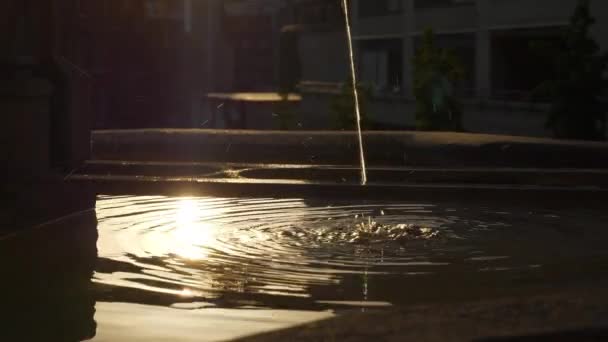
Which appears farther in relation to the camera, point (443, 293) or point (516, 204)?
point (516, 204)

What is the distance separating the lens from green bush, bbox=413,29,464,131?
26.5m

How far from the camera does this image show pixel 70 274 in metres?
7.58

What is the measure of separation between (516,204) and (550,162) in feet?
10.6

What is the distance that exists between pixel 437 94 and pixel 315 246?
59.3 ft

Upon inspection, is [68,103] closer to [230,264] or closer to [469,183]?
[230,264]

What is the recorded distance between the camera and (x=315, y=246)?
8672 millimetres

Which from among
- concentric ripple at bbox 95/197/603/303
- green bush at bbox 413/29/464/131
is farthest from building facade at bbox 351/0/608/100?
concentric ripple at bbox 95/197/603/303

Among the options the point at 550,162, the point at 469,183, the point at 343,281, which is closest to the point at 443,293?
the point at 343,281

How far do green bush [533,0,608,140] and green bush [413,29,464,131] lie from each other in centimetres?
311

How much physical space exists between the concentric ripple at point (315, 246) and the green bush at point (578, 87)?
12.8 metres

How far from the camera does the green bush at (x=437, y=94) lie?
86.9 ft

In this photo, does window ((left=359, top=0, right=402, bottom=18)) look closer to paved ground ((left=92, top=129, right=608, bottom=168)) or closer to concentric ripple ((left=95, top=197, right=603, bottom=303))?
paved ground ((left=92, top=129, right=608, bottom=168))

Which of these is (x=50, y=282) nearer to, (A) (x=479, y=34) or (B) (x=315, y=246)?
(B) (x=315, y=246)

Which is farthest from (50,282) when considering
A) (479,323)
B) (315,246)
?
(479,323)
